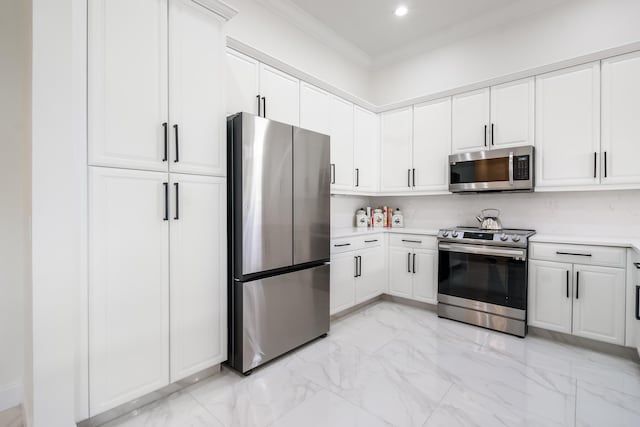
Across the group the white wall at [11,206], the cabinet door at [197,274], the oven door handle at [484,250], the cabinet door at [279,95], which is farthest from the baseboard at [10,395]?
the oven door handle at [484,250]

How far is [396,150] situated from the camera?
386 centimetres

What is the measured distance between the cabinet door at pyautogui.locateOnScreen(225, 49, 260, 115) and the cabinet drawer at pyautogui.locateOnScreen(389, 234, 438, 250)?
214cm

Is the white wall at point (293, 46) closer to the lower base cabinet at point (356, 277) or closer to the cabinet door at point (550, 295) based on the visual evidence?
the lower base cabinet at point (356, 277)

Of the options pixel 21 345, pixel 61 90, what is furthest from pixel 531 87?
pixel 21 345

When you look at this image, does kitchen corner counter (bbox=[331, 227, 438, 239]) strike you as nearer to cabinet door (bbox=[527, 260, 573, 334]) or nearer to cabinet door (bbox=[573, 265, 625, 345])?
cabinet door (bbox=[527, 260, 573, 334])

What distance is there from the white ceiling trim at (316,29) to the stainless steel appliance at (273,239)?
5.01 ft

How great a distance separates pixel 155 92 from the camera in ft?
5.85

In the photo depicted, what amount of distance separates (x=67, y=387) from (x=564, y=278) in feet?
11.5

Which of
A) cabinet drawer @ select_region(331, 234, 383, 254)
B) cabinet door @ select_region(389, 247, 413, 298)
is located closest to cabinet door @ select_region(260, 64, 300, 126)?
cabinet drawer @ select_region(331, 234, 383, 254)

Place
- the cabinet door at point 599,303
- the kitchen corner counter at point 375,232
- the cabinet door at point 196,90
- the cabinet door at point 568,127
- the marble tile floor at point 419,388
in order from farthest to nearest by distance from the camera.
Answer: the kitchen corner counter at point 375,232 → the cabinet door at point 568,127 → the cabinet door at point 599,303 → the cabinet door at point 196,90 → the marble tile floor at point 419,388

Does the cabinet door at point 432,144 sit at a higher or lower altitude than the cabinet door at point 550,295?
higher

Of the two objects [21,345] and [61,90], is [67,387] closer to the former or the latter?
[21,345]

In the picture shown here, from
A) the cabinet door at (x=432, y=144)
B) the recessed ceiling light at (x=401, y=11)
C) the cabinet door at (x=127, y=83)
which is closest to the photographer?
the cabinet door at (x=127, y=83)

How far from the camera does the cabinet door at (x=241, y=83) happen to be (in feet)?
8.05
